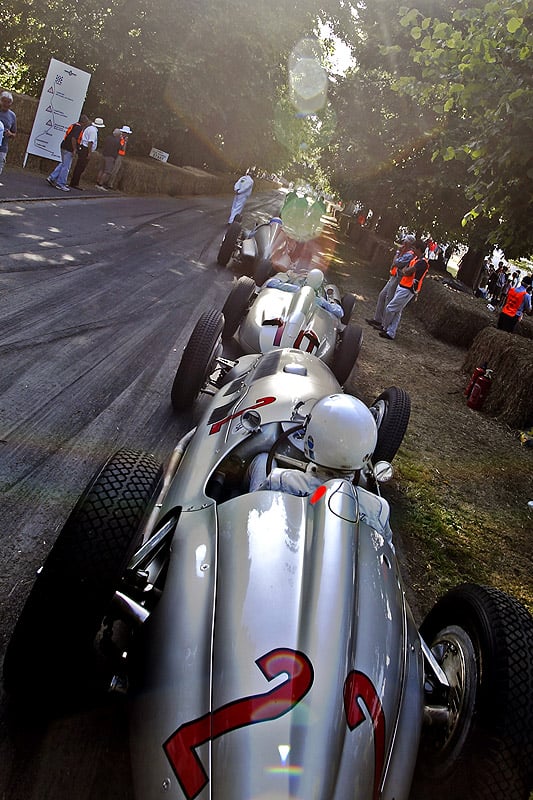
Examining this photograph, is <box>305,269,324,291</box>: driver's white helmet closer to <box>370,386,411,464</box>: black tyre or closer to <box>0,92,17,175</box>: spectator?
<box>370,386,411,464</box>: black tyre

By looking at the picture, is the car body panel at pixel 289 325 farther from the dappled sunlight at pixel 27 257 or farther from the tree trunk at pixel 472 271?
the tree trunk at pixel 472 271

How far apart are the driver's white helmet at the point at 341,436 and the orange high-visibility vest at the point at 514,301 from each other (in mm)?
13136

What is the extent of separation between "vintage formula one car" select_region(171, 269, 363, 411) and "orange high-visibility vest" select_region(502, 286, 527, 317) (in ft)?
25.1

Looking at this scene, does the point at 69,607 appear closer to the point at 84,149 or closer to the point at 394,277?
the point at 394,277

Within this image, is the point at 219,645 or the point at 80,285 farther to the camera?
the point at 80,285

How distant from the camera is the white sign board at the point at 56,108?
16797mm

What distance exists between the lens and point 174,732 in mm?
2217

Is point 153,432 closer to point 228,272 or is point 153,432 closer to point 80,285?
point 80,285

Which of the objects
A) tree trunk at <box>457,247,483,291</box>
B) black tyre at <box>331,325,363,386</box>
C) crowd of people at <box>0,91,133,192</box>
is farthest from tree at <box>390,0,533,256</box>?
tree trunk at <box>457,247,483,291</box>

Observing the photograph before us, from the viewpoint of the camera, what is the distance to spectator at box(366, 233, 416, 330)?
13195 millimetres

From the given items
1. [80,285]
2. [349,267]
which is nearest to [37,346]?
[80,285]

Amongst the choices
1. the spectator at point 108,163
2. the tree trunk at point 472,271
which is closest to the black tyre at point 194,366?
the spectator at point 108,163

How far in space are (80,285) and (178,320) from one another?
52.7 inches

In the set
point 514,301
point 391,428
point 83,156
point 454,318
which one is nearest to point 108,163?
point 83,156
